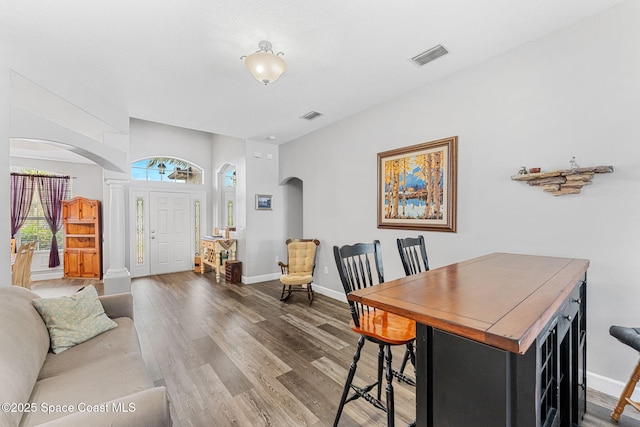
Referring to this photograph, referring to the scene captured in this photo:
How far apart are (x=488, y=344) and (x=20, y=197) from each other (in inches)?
325

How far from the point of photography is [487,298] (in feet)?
3.62

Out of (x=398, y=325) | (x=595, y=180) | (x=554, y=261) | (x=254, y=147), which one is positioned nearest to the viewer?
(x=398, y=325)

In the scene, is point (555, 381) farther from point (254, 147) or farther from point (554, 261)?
point (254, 147)

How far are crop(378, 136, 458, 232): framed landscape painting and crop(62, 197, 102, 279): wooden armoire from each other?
241 inches

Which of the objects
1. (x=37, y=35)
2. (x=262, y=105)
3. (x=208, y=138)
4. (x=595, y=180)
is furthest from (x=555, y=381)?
(x=208, y=138)

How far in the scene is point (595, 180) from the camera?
6.71 ft

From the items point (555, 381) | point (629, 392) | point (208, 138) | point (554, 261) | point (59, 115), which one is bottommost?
point (629, 392)

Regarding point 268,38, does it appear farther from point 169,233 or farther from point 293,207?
point 169,233

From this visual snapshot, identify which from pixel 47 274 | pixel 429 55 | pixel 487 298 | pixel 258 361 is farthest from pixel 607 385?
pixel 47 274

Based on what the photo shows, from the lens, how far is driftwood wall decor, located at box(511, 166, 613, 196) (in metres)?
2.01

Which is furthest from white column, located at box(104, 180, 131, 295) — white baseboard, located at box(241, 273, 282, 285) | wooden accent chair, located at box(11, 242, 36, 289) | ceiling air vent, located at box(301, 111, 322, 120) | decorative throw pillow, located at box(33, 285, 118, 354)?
ceiling air vent, located at box(301, 111, 322, 120)

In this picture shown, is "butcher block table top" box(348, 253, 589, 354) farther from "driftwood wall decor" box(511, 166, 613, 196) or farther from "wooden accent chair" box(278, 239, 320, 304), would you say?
"wooden accent chair" box(278, 239, 320, 304)

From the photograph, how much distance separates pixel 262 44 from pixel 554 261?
284 cm

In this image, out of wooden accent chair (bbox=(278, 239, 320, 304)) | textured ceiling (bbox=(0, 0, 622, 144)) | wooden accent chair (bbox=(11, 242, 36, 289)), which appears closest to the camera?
textured ceiling (bbox=(0, 0, 622, 144))
